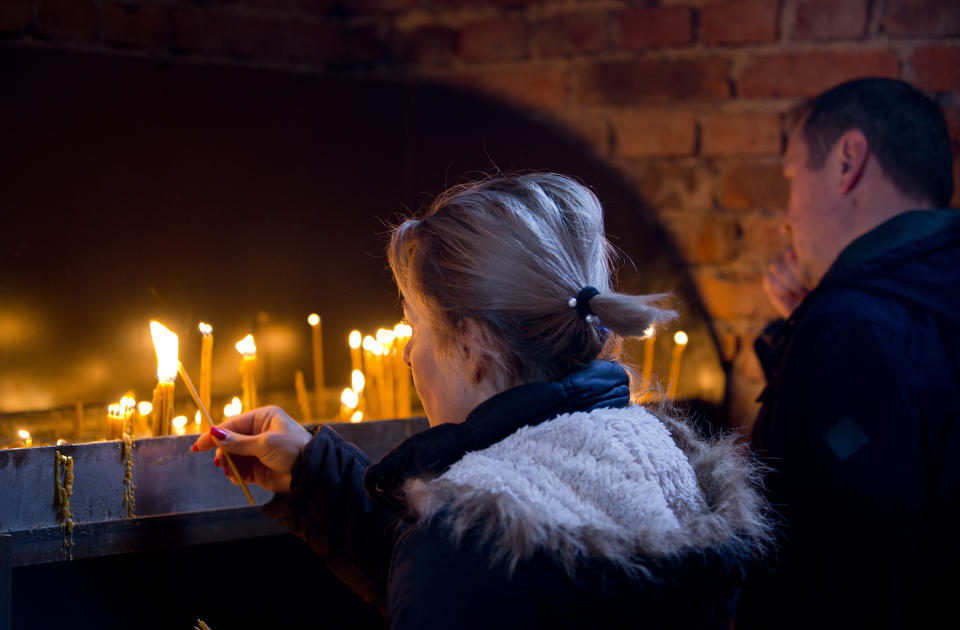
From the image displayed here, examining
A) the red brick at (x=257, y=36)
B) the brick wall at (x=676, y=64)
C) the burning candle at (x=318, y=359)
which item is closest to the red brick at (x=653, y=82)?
the brick wall at (x=676, y=64)

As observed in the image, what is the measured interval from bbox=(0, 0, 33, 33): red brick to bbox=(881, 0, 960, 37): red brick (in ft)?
5.77

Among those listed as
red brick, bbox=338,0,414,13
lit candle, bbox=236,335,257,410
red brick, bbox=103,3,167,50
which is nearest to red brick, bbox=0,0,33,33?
red brick, bbox=103,3,167,50

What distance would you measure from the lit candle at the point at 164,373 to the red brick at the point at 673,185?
1.18m

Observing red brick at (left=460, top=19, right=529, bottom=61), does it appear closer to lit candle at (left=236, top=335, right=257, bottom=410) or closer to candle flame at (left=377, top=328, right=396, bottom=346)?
candle flame at (left=377, top=328, right=396, bottom=346)

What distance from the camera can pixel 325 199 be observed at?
1717mm

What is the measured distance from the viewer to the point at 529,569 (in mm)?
643

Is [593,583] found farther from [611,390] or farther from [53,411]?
[53,411]

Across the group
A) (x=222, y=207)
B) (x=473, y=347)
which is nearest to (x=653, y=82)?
(x=222, y=207)

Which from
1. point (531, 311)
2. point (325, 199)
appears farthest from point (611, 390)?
point (325, 199)

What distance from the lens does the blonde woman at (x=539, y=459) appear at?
2.08ft

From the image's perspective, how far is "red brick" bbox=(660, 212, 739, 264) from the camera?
72.4 inches

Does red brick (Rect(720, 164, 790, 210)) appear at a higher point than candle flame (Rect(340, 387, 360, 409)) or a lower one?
higher

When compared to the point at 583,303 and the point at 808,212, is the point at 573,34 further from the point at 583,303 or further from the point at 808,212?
the point at 583,303

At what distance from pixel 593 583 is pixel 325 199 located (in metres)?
1.25
